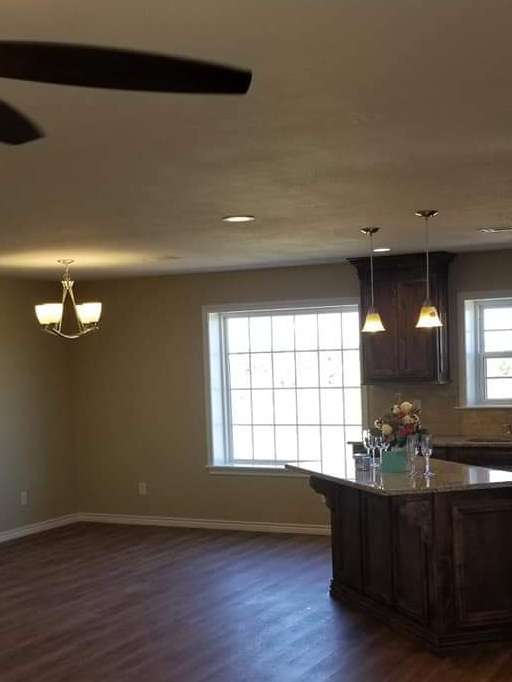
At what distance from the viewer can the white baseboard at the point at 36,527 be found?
26.3ft

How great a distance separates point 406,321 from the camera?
7.18 metres

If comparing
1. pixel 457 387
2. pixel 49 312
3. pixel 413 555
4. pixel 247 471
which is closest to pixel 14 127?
pixel 413 555

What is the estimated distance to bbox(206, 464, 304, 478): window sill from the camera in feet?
26.1

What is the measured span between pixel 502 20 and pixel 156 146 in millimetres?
1489

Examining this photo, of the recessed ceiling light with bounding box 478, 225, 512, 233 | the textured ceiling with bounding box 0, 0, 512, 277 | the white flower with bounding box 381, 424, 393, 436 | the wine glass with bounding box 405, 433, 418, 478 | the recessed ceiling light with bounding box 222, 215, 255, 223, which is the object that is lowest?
the wine glass with bounding box 405, 433, 418, 478

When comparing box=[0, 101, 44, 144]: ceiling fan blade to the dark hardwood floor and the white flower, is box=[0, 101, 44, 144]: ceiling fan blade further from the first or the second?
the white flower

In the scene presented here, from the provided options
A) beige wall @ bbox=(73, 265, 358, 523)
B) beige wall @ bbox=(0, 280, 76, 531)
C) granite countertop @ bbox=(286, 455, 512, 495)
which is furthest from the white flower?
beige wall @ bbox=(0, 280, 76, 531)

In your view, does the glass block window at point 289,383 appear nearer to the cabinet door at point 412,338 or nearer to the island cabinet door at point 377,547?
the cabinet door at point 412,338

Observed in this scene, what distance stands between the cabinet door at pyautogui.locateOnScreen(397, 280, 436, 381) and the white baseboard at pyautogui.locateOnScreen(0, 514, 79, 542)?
3825 mm

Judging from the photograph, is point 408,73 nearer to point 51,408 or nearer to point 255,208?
point 255,208

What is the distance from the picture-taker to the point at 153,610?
18.5 ft

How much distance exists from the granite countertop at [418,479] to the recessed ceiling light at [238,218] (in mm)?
1603

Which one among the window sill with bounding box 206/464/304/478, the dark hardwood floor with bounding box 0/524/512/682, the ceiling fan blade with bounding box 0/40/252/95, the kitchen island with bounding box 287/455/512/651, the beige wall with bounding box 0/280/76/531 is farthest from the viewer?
the beige wall with bounding box 0/280/76/531

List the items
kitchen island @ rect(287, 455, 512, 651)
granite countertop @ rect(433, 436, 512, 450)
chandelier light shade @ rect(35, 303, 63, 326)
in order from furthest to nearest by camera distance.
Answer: granite countertop @ rect(433, 436, 512, 450) → chandelier light shade @ rect(35, 303, 63, 326) → kitchen island @ rect(287, 455, 512, 651)
